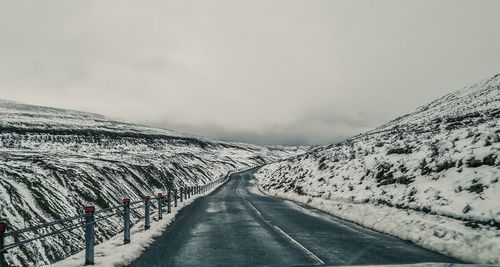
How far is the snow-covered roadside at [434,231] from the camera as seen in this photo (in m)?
8.91

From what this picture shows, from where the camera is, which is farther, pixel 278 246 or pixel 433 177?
pixel 433 177

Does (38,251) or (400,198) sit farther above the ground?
(400,198)

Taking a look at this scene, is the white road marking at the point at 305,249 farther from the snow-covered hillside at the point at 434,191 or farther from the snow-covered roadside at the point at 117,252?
the snow-covered roadside at the point at 117,252

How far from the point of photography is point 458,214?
12227mm

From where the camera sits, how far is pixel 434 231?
1116 centimetres

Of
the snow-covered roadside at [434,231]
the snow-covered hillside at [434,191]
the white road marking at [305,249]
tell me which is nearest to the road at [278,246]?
the white road marking at [305,249]

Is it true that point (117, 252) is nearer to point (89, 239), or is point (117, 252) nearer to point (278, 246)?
point (89, 239)

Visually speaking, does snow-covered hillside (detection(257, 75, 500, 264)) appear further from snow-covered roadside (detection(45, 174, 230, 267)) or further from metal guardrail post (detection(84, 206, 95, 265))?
metal guardrail post (detection(84, 206, 95, 265))

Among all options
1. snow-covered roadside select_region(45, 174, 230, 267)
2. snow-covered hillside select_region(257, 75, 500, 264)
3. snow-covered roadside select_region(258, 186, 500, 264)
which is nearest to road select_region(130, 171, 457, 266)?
snow-covered roadside select_region(45, 174, 230, 267)

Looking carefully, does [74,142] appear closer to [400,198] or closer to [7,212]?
[7,212]

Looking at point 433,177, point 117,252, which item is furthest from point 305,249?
point 433,177

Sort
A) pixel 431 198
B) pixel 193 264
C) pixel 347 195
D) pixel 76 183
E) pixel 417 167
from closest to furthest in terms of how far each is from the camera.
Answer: pixel 193 264
pixel 431 198
pixel 417 167
pixel 347 195
pixel 76 183

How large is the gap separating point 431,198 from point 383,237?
3968 millimetres

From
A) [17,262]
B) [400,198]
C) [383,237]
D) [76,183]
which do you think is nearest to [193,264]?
[383,237]
